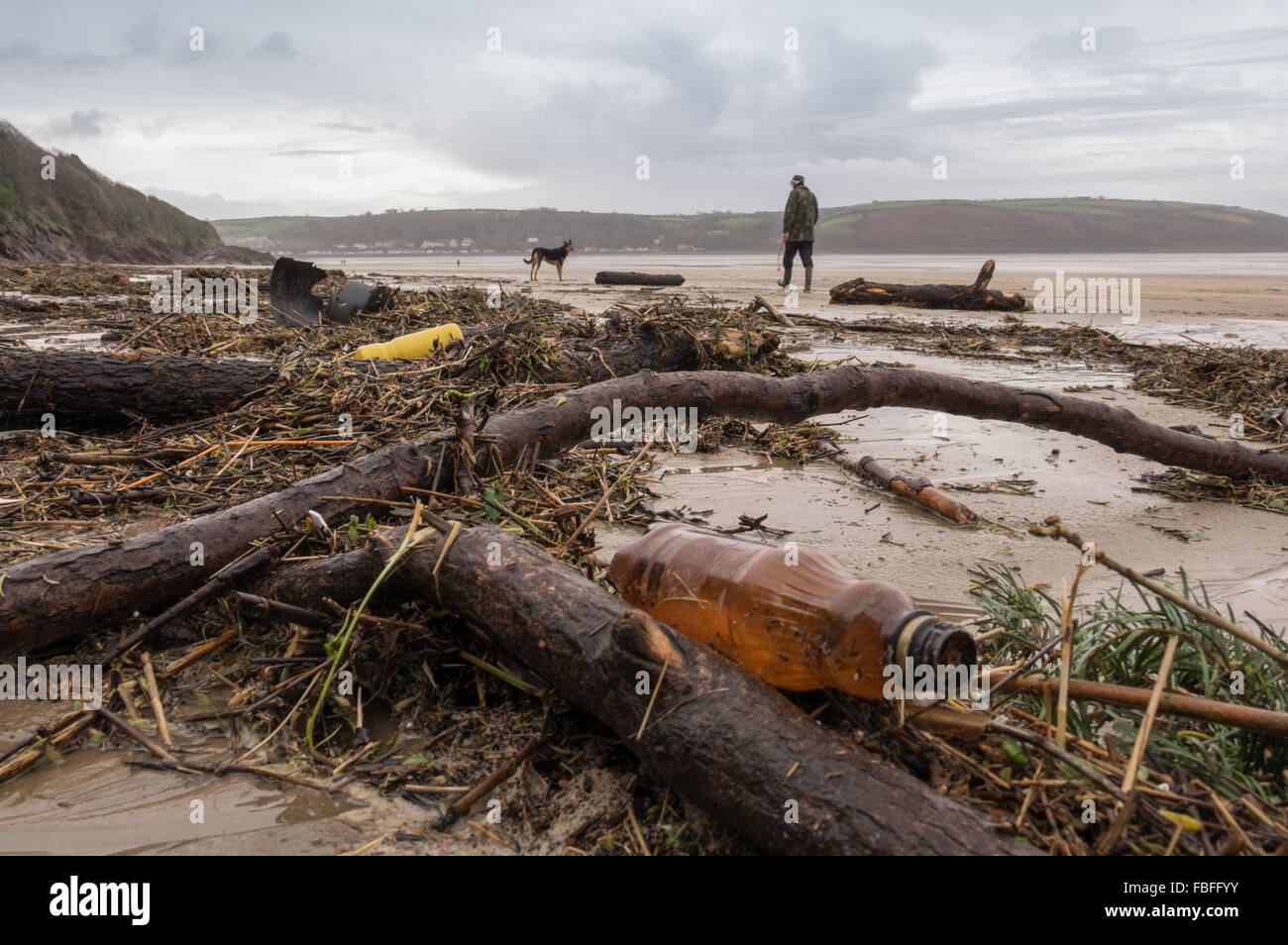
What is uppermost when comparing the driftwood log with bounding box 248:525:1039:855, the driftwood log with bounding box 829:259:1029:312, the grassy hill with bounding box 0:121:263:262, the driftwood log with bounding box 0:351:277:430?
the grassy hill with bounding box 0:121:263:262

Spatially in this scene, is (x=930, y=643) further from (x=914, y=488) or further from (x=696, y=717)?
(x=914, y=488)

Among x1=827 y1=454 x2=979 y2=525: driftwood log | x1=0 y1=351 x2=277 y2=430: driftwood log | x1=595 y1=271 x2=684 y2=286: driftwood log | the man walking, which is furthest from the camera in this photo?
x1=595 y1=271 x2=684 y2=286: driftwood log

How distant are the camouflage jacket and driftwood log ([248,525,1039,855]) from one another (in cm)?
1737

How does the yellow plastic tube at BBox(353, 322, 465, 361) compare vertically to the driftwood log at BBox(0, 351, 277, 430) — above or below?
above

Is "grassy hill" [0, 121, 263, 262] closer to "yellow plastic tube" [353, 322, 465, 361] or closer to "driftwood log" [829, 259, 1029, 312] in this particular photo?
"driftwood log" [829, 259, 1029, 312]

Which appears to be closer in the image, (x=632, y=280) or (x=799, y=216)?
(x=799, y=216)

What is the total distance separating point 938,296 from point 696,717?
14.6 meters

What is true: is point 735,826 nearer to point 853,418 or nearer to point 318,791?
point 318,791

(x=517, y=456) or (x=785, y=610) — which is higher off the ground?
(x=517, y=456)

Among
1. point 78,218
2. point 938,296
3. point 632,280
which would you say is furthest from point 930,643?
point 78,218

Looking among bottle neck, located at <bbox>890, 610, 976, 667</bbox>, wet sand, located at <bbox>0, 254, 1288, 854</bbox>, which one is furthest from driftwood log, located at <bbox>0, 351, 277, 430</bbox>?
bottle neck, located at <bbox>890, 610, 976, 667</bbox>

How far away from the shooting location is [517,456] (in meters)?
3.29

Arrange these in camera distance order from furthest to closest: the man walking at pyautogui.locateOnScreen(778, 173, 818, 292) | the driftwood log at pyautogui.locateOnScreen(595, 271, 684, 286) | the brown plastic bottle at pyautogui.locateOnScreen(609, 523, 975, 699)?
1. the driftwood log at pyautogui.locateOnScreen(595, 271, 684, 286)
2. the man walking at pyautogui.locateOnScreen(778, 173, 818, 292)
3. the brown plastic bottle at pyautogui.locateOnScreen(609, 523, 975, 699)

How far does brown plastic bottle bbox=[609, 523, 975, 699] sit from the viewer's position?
1418mm
